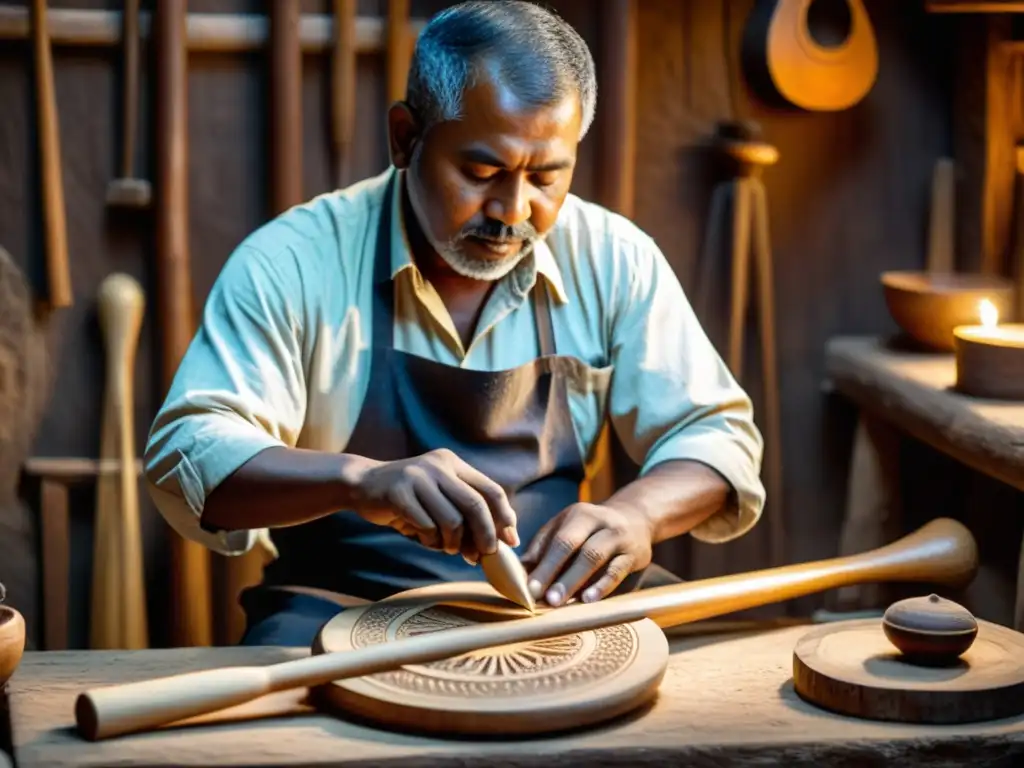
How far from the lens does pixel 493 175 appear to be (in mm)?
2713

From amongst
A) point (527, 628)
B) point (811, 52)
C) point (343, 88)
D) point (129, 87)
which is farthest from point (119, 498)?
point (811, 52)

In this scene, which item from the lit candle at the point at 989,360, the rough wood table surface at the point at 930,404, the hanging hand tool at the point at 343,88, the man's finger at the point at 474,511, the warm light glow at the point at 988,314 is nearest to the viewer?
the man's finger at the point at 474,511

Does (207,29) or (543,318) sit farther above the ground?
(207,29)

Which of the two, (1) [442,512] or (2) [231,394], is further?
(2) [231,394]

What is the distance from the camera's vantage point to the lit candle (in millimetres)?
3094

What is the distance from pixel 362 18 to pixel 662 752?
2.25 meters

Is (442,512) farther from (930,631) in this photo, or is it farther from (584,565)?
(930,631)

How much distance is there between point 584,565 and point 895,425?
1522 millimetres

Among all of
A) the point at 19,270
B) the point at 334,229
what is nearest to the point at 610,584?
the point at 334,229

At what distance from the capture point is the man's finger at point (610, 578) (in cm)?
242

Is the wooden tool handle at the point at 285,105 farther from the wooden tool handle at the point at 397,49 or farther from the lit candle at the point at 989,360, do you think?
the lit candle at the point at 989,360

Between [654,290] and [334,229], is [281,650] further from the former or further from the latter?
[654,290]

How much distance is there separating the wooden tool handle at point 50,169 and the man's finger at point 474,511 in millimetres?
1726

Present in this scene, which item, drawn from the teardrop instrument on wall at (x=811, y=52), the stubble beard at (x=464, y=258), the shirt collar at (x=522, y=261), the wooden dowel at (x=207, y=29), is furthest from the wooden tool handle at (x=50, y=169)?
the teardrop instrument on wall at (x=811, y=52)
